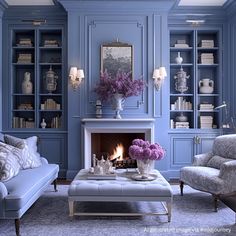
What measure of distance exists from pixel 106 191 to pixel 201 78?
383 centimetres

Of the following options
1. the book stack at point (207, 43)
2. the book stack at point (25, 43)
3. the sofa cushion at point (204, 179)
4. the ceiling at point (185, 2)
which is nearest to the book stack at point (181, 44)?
the book stack at point (207, 43)

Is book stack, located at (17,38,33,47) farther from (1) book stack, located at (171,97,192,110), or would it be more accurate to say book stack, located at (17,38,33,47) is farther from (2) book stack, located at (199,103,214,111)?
Result: (2) book stack, located at (199,103,214,111)

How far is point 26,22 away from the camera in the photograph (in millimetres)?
6055

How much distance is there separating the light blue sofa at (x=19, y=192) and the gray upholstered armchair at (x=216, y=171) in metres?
1.91

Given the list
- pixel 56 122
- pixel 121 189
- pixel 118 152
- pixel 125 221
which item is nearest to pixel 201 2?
pixel 118 152

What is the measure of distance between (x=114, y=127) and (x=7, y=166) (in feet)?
8.17

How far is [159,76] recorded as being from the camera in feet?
18.4

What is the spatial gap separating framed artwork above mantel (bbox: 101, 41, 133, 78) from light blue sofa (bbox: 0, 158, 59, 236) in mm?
2561

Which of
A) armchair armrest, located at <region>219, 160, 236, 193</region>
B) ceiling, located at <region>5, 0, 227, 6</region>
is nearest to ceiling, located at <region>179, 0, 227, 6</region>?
ceiling, located at <region>5, 0, 227, 6</region>

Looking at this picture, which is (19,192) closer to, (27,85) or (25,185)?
(25,185)

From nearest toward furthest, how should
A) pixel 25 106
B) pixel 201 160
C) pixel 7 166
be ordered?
1. pixel 7 166
2. pixel 201 160
3. pixel 25 106

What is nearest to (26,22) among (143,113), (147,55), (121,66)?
(121,66)

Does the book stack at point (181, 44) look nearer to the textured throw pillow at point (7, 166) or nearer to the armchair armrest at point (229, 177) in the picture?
the armchair armrest at point (229, 177)

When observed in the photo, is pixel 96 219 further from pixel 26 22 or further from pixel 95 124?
pixel 26 22
